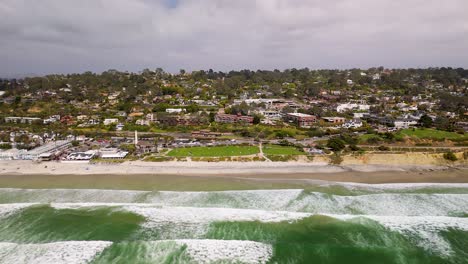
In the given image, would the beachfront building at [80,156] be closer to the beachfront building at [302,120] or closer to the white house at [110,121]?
the white house at [110,121]

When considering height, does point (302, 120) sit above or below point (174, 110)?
below

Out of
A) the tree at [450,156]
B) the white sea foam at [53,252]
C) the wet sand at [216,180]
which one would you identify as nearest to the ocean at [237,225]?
the white sea foam at [53,252]

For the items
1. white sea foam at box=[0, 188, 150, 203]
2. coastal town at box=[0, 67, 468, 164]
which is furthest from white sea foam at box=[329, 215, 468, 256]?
white sea foam at box=[0, 188, 150, 203]

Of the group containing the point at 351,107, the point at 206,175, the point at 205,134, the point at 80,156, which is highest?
the point at 351,107

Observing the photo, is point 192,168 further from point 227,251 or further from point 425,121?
point 425,121

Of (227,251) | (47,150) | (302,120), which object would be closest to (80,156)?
(47,150)

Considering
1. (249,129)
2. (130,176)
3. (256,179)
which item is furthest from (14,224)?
(249,129)
